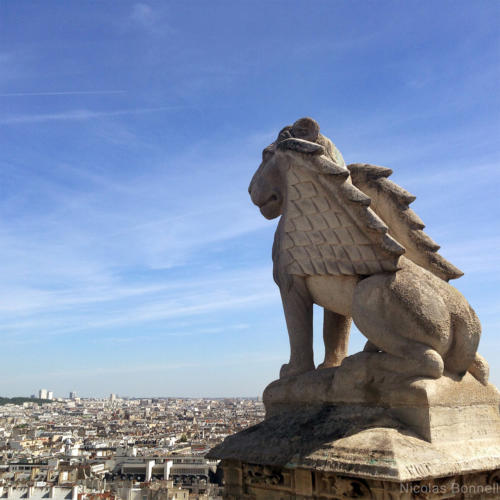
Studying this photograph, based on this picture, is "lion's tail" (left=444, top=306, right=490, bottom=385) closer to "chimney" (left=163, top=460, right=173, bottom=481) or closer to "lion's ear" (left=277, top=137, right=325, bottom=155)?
"lion's ear" (left=277, top=137, right=325, bottom=155)

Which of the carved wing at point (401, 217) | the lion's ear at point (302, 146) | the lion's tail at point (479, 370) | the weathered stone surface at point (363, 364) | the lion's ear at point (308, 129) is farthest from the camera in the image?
the lion's ear at point (308, 129)

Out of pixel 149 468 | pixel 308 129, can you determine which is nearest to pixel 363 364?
pixel 308 129

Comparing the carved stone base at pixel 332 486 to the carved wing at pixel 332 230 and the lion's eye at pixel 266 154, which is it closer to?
the carved wing at pixel 332 230

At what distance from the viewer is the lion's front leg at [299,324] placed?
394 centimetres

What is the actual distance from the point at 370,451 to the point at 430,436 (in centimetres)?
37

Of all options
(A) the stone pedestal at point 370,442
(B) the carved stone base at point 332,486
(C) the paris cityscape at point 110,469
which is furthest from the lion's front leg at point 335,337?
(C) the paris cityscape at point 110,469

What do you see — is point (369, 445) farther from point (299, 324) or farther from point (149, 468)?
point (149, 468)

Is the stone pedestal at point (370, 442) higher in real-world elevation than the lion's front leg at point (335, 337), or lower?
lower

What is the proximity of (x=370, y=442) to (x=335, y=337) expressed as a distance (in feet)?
4.37

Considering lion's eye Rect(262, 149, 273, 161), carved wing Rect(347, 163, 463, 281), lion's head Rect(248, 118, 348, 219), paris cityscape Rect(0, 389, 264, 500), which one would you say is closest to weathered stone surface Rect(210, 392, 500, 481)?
carved wing Rect(347, 163, 463, 281)

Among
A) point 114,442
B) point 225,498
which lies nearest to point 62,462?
point 114,442

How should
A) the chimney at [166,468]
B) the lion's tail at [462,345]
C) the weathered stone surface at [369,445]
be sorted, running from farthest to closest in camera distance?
1. the chimney at [166,468]
2. the lion's tail at [462,345]
3. the weathered stone surface at [369,445]

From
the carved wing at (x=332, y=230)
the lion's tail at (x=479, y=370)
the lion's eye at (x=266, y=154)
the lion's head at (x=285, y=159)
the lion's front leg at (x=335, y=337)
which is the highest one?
the lion's eye at (x=266, y=154)

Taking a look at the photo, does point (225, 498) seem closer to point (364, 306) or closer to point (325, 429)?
point (325, 429)
